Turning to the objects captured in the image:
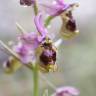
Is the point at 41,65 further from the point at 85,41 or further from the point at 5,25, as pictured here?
the point at 5,25

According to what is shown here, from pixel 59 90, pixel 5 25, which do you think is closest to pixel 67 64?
pixel 5 25

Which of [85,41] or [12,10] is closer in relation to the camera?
[85,41]

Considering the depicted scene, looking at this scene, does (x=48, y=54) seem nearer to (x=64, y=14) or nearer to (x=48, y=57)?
(x=48, y=57)

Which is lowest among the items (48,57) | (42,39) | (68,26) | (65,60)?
(48,57)

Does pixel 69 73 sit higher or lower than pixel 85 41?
lower

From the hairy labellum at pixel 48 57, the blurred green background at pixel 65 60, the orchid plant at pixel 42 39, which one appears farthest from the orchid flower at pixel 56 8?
the blurred green background at pixel 65 60

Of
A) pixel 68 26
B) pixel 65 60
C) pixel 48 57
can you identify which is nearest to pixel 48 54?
pixel 48 57

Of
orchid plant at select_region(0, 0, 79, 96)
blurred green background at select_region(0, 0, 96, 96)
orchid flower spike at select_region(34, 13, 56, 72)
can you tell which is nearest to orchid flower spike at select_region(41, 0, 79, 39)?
orchid plant at select_region(0, 0, 79, 96)

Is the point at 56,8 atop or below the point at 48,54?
atop

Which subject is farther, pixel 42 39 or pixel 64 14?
pixel 64 14
